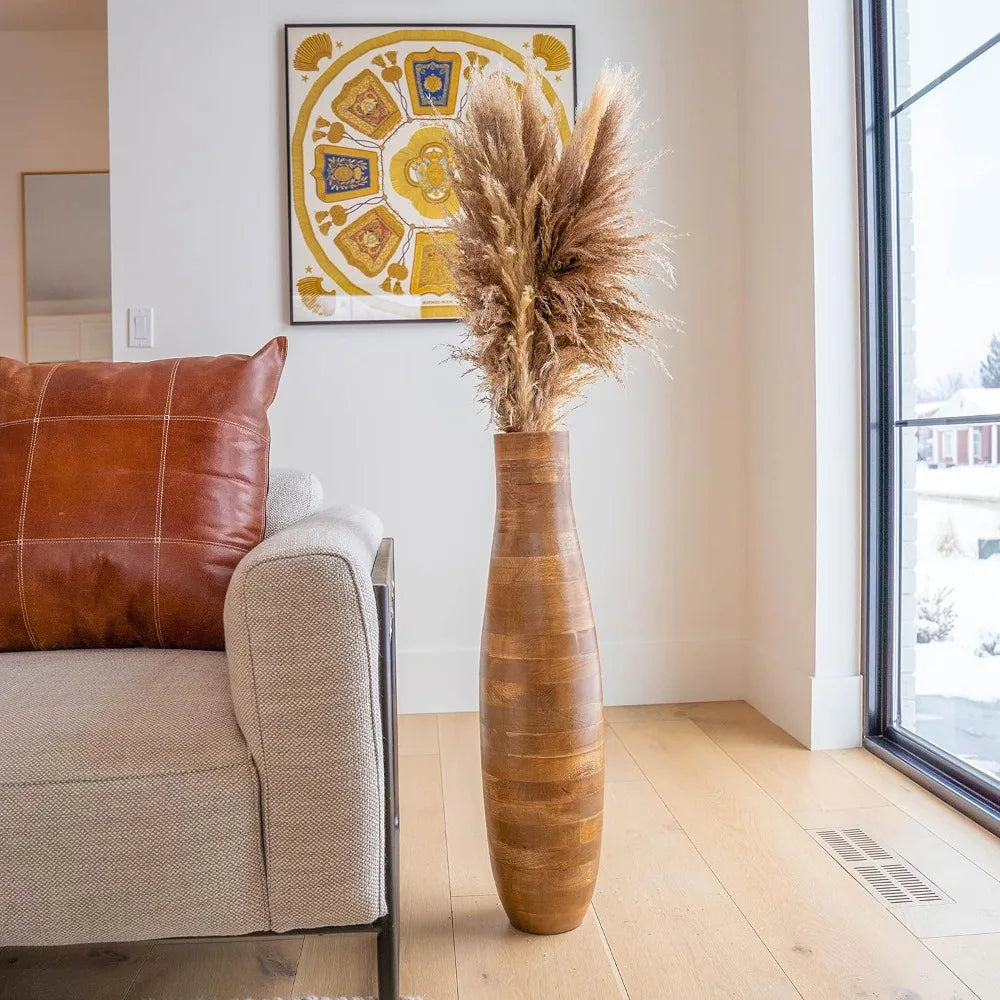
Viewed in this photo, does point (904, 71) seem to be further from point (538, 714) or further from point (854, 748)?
point (538, 714)

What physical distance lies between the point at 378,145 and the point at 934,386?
155 cm

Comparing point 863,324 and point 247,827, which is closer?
point 247,827

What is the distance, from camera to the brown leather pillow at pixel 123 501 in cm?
144

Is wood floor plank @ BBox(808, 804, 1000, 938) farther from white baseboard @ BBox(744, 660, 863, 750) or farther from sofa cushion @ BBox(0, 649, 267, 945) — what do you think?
sofa cushion @ BBox(0, 649, 267, 945)

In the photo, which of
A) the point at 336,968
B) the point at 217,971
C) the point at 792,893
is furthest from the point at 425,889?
the point at 792,893

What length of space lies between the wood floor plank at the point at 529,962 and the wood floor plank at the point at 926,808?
723 millimetres

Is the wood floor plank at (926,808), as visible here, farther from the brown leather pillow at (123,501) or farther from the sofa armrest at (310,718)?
the brown leather pillow at (123,501)

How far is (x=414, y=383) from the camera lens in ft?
8.48

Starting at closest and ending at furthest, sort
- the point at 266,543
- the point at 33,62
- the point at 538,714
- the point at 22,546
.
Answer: the point at 266,543 → the point at 538,714 → the point at 22,546 → the point at 33,62

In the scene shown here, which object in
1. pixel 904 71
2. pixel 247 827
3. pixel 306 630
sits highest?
pixel 904 71

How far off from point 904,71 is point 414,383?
4.61ft

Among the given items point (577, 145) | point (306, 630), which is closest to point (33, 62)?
point (577, 145)

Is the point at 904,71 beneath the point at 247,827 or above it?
above

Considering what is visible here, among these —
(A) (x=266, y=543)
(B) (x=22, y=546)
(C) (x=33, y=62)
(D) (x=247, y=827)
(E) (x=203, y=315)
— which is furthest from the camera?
(C) (x=33, y=62)
